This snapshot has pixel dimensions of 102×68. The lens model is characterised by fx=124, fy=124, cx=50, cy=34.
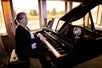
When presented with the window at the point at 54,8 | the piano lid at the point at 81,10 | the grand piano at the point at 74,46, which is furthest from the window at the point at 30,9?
the grand piano at the point at 74,46

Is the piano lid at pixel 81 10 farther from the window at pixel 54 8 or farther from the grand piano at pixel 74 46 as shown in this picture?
the window at pixel 54 8

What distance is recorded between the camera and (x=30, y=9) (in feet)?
16.5

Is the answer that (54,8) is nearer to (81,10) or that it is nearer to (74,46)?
(81,10)

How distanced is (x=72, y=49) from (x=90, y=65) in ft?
1.40

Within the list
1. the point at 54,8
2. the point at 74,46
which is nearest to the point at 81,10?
the point at 74,46

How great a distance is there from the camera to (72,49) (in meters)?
1.91

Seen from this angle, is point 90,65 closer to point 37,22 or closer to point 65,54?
point 65,54

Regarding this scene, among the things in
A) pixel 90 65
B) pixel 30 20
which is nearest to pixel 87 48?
pixel 90 65

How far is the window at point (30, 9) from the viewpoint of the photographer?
4.79 metres

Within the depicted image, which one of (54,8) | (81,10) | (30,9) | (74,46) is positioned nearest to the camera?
(74,46)

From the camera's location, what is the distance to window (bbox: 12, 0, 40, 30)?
4787mm

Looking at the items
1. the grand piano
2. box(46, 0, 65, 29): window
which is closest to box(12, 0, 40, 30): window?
box(46, 0, 65, 29): window

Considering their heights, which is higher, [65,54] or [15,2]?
[15,2]

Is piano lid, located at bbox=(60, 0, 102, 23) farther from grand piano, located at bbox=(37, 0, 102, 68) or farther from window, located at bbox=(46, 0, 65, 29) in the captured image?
window, located at bbox=(46, 0, 65, 29)
